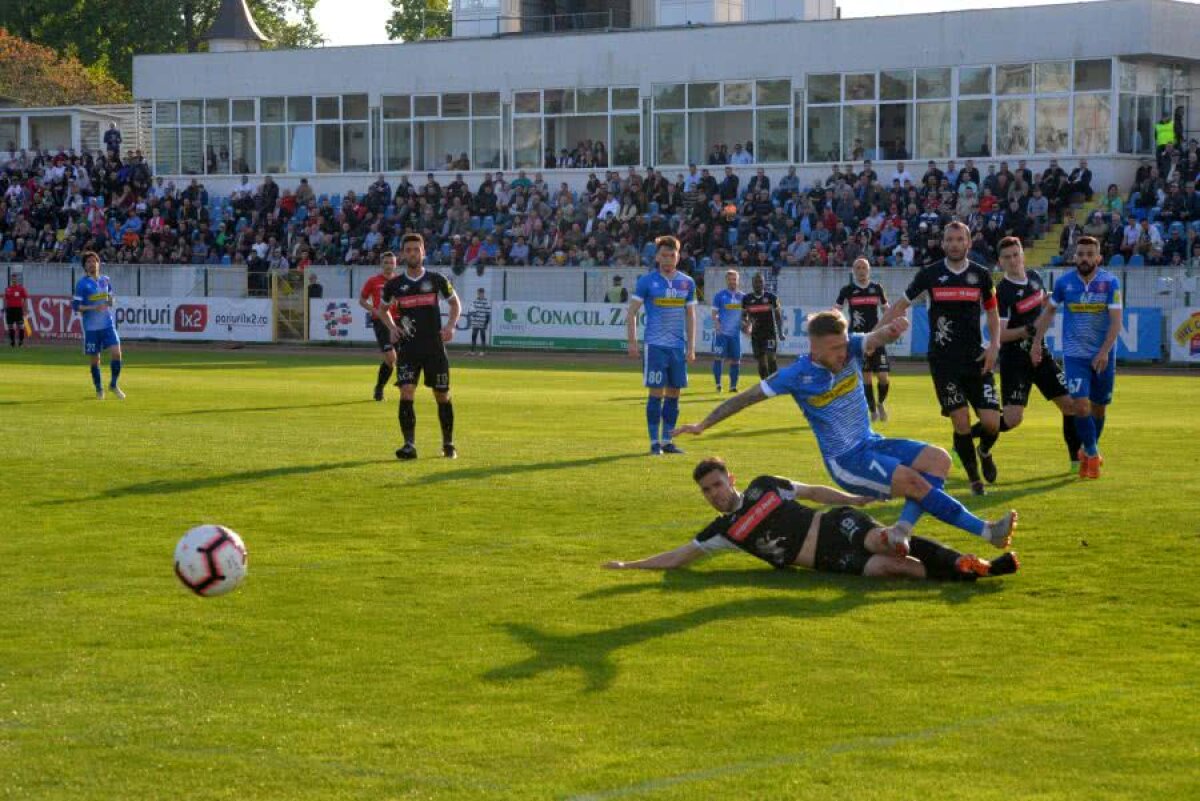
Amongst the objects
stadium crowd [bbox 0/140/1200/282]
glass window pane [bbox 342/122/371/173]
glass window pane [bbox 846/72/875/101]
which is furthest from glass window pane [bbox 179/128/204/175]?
glass window pane [bbox 846/72/875/101]

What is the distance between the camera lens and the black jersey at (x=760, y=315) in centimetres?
2898

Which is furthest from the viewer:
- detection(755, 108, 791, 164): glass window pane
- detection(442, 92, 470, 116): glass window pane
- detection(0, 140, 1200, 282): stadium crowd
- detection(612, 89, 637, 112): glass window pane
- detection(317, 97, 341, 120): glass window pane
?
detection(317, 97, 341, 120): glass window pane

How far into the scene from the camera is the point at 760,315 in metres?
29.0

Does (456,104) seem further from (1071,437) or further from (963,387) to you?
(963,387)

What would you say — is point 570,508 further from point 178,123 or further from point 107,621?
point 178,123

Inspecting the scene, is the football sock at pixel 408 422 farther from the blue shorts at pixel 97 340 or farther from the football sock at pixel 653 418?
the blue shorts at pixel 97 340

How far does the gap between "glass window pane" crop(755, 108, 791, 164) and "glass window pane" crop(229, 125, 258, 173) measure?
785 inches

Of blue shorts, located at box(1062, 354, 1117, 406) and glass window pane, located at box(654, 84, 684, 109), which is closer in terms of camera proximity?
blue shorts, located at box(1062, 354, 1117, 406)

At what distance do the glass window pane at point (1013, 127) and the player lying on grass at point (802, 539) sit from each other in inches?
1581

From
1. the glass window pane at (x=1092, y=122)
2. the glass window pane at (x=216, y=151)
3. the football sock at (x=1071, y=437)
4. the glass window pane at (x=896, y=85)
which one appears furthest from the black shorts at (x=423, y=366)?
the glass window pane at (x=216, y=151)

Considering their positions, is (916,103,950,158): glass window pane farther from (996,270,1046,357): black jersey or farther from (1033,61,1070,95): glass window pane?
(996,270,1046,357): black jersey

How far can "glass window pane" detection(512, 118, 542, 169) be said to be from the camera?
188 ft

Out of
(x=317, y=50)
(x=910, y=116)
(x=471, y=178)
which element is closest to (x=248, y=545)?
(x=910, y=116)

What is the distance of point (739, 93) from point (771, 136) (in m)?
1.95
